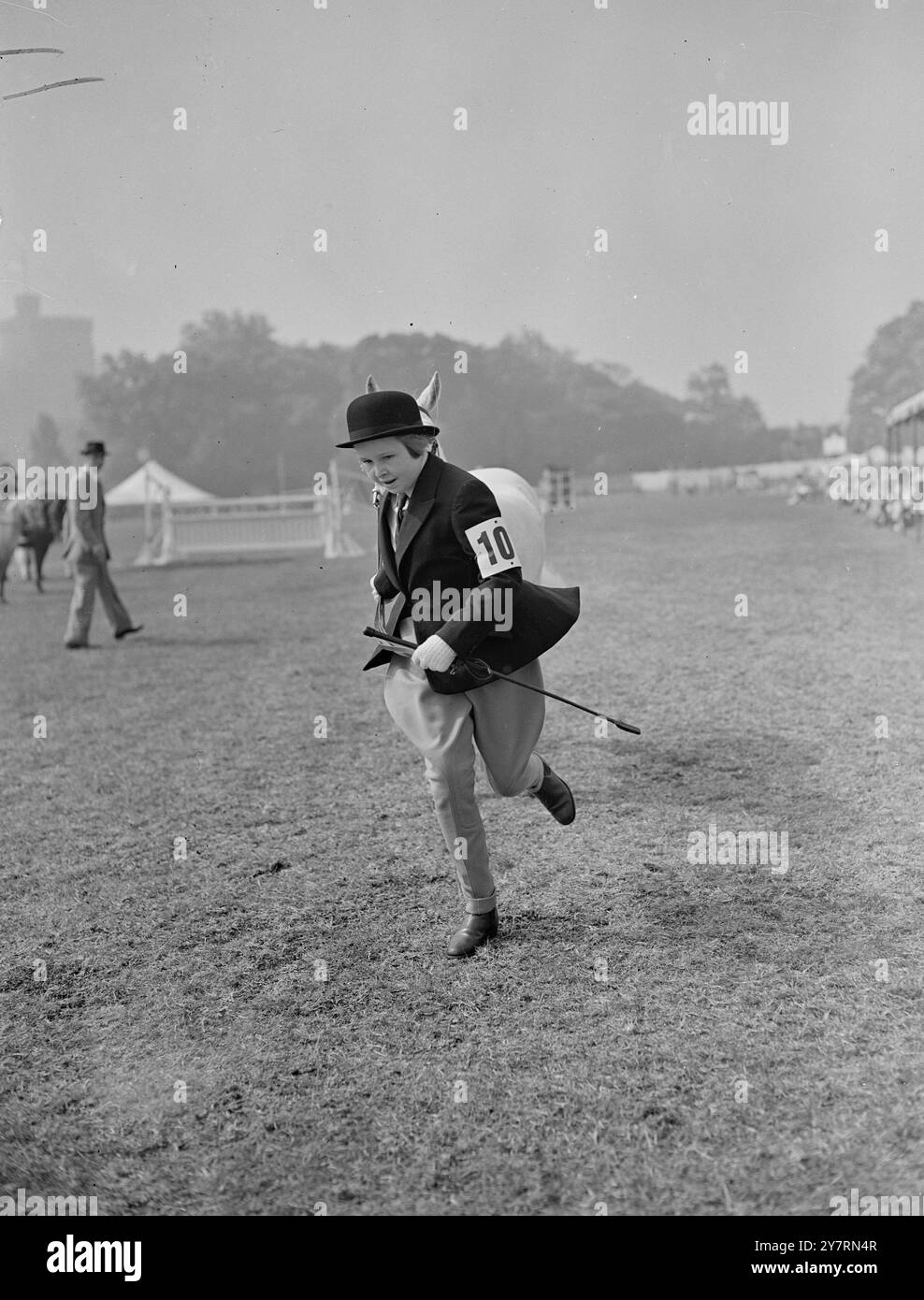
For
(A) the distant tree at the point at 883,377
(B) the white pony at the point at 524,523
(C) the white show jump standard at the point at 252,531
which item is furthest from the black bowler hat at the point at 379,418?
(A) the distant tree at the point at 883,377

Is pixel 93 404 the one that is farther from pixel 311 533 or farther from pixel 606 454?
pixel 311 533

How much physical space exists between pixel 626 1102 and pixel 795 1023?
2.05 feet

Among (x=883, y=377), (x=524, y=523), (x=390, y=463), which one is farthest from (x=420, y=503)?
(x=883, y=377)

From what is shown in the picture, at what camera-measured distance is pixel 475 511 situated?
3547mm

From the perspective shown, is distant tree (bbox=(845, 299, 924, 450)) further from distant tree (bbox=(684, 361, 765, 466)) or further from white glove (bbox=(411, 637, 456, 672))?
white glove (bbox=(411, 637, 456, 672))

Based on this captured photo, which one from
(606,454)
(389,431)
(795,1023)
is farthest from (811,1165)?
(606,454)

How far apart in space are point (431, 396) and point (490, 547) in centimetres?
94

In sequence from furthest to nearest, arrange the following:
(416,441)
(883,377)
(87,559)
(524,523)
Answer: (883,377) < (87,559) < (524,523) < (416,441)

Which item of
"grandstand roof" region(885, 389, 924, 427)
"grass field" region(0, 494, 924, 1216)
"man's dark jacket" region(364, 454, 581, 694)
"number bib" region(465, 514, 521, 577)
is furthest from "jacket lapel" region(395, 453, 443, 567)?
"grandstand roof" region(885, 389, 924, 427)

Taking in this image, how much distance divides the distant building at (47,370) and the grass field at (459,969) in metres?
36.6

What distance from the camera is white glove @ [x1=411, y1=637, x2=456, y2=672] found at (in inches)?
138

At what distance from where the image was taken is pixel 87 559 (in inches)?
431

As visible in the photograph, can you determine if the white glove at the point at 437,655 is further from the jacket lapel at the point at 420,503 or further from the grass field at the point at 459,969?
the grass field at the point at 459,969

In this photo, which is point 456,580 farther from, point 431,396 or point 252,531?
point 252,531
